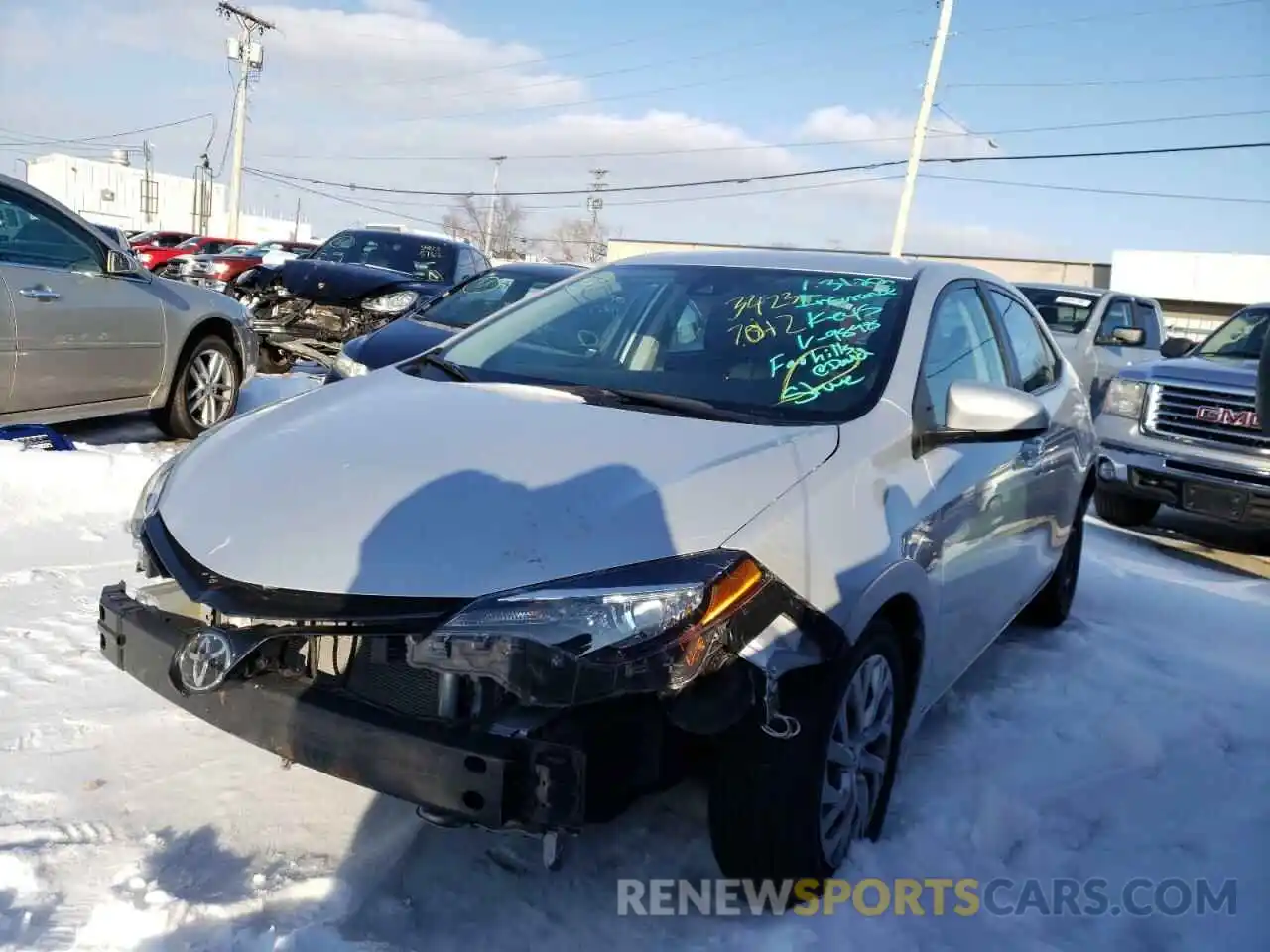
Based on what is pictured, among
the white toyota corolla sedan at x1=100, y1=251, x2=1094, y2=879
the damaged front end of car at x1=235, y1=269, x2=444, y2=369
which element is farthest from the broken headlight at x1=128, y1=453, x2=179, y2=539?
the damaged front end of car at x1=235, y1=269, x2=444, y2=369

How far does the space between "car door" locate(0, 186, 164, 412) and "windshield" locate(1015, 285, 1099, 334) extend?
28.2 ft

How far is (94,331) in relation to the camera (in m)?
6.33

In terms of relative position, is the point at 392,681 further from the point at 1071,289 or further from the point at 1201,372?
the point at 1071,289

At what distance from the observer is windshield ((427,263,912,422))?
9.80 ft

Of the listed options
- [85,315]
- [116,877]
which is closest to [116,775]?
[116,877]

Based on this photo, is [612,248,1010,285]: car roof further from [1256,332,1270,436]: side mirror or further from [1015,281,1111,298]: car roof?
[1015,281,1111,298]: car roof

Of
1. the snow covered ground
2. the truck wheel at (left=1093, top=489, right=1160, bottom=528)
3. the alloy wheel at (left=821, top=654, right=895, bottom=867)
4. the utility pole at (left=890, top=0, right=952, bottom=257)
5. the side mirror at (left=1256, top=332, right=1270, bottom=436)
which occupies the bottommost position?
the snow covered ground

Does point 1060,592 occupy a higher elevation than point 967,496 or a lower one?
lower

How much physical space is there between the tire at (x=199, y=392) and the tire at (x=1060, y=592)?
523cm

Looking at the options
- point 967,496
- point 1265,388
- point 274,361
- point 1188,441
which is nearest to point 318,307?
point 274,361

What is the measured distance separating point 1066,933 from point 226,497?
2288mm

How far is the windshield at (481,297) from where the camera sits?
773 centimetres

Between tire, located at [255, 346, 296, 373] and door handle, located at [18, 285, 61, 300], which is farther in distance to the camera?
tire, located at [255, 346, 296, 373]

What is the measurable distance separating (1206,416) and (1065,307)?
456 cm
